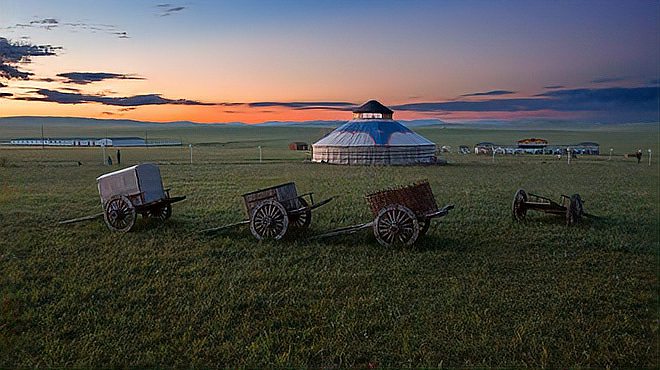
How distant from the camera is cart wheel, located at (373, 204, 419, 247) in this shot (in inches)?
323

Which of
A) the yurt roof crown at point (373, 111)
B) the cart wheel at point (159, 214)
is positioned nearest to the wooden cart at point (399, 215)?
the cart wheel at point (159, 214)

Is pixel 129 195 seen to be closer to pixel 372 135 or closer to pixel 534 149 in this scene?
pixel 372 135

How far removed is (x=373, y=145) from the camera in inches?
1326

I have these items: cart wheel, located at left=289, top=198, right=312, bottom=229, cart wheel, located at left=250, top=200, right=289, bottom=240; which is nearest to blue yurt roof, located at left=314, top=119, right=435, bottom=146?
cart wheel, located at left=289, top=198, right=312, bottom=229

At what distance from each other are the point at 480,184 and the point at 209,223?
1153cm

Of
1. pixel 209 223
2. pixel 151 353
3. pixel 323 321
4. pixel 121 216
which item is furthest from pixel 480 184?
pixel 151 353

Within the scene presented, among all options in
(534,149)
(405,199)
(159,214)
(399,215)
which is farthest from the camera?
(534,149)

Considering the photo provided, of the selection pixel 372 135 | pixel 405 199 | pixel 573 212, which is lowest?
pixel 573 212

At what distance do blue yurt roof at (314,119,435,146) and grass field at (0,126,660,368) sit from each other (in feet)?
75.0

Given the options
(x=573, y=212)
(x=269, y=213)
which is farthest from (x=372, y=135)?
(x=269, y=213)

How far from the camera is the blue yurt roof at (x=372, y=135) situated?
34094 millimetres

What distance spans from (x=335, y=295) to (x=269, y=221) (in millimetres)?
3003

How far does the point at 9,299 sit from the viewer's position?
6.07m

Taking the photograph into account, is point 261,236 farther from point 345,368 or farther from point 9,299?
point 345,368
